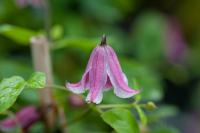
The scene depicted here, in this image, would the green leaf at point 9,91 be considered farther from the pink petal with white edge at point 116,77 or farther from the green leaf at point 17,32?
the green leaf at point 17,32

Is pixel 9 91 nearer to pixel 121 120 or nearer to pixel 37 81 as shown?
pixel 37 81

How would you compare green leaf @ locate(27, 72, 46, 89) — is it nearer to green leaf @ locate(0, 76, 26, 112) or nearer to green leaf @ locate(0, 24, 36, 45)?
green leaf @ locate(0, 76, 26, 112)

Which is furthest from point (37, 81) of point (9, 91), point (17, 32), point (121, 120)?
point (17, 32)

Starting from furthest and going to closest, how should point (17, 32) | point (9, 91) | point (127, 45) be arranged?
point (127, 45)
point (17, 32)
point (9, 91)

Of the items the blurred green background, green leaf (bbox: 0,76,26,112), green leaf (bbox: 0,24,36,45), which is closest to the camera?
green leaf (bbox: 0,76,26,112)

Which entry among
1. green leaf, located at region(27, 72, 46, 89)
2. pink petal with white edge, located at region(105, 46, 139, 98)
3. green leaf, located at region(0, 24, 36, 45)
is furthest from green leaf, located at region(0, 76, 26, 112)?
green leaf, located at region(0, 24, 36, 45)

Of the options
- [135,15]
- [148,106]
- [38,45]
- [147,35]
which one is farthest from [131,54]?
[148,106]

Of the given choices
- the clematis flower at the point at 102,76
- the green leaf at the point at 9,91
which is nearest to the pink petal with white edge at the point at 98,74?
the clematis flower at the point at 102,76
